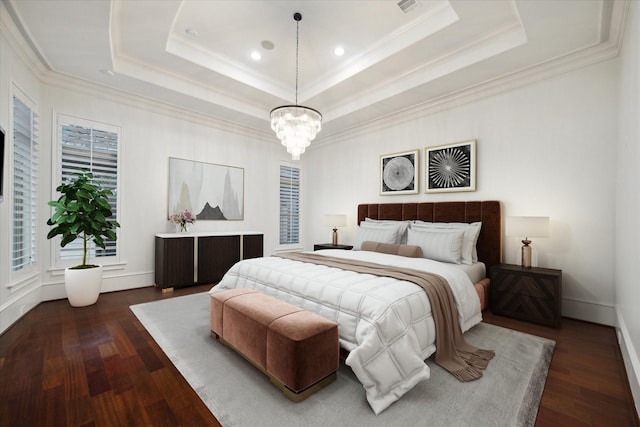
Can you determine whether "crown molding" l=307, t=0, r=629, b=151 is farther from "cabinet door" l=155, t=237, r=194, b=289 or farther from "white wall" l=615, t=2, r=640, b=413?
"cabinet door" l=155, t=237, r=194, b=289

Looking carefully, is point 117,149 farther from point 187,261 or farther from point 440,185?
point 440,185

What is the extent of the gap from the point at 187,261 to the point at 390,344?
3.49m

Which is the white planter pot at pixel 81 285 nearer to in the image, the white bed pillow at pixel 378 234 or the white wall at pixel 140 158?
the white wall at pixel 140 158

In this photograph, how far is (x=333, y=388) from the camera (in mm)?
1822

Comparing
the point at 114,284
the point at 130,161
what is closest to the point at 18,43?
the point at 130,161

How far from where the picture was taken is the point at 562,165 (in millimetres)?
3150

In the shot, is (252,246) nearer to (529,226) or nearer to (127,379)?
(127,379)

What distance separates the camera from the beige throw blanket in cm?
203

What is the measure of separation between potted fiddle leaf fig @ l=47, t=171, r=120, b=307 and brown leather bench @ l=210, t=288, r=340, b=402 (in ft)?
7.63

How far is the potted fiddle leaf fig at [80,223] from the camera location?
3225mm

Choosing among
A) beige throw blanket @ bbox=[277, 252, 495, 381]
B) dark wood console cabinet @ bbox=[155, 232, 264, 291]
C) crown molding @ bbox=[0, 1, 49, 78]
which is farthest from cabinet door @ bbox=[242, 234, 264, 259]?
crown molding @ bbox=[0, 1, 49, 78]

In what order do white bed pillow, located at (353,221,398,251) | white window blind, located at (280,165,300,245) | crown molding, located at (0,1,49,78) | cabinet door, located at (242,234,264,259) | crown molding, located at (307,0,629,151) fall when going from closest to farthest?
crown molding, located at (0,1,49,78)
crown molding, located at (307,0,629,151)
white bed pillow, located at (353,221,398,251)
cabinet door, located at (242,234,264,259)
white window blind, located at (280,165,300,245)

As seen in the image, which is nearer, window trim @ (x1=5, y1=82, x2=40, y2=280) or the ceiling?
the ceiling

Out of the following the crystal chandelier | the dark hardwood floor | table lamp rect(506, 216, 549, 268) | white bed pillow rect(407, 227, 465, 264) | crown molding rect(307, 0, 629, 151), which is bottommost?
the dark hardwood floor
